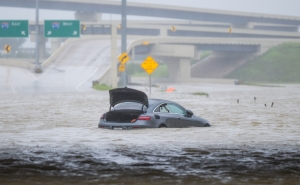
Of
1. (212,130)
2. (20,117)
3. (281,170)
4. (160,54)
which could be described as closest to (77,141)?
(212,130)

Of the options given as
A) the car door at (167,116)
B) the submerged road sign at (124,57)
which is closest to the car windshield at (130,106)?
the car door at (167,116)

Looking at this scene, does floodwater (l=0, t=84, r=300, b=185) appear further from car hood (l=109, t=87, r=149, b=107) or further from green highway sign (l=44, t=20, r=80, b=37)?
green highway sign (l=44, t=20, r=80, b=37)

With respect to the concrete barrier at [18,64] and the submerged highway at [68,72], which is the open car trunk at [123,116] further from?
the concrete barrier at [18,64]

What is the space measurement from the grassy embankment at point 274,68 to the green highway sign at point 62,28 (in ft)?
139

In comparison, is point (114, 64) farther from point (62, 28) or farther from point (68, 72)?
point (68, 72)

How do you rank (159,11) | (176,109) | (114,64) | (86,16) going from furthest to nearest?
(159,11)
(86,16)
(114,64)
(176,109)

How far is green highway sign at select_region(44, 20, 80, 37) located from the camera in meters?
73.7

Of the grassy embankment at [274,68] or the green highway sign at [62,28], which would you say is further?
the grassy embankment at [274,68]

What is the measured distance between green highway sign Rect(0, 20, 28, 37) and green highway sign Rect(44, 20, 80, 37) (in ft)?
7.72

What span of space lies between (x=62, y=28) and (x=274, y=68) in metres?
48.9

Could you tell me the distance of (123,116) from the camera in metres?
19.4

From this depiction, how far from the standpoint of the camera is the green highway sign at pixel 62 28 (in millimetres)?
73688

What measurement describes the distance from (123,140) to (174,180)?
6.32 metres

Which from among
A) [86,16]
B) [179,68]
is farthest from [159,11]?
[179,68]
